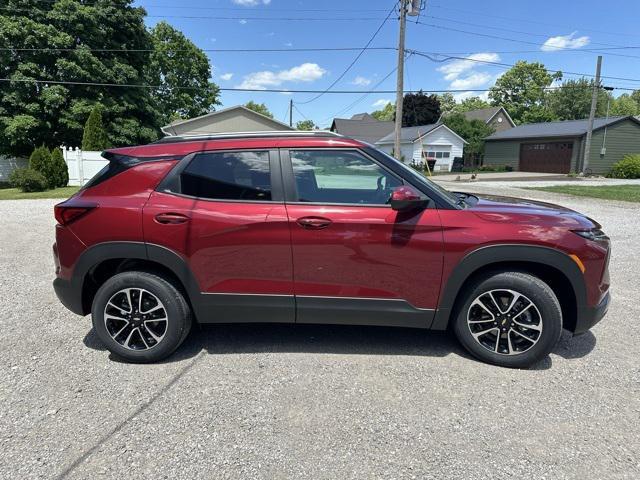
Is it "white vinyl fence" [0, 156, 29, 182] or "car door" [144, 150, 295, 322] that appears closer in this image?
"car door" [144, 150, 295, 322]

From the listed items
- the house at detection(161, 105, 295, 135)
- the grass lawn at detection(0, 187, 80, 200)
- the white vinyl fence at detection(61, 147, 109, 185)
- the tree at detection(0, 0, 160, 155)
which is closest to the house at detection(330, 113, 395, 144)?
the house at detection(161, 105, 295, 135)

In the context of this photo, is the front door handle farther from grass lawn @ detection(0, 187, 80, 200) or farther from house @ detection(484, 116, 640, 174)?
house @ detection(484, 116, 640, 174)

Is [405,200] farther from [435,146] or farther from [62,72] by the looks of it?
[435,146]

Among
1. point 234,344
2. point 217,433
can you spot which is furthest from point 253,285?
point 217,433

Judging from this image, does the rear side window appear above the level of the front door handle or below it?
above

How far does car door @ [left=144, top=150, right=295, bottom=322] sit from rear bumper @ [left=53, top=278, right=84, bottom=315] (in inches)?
32.8

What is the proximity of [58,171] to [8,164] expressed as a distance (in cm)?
902

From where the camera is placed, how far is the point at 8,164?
2438cm

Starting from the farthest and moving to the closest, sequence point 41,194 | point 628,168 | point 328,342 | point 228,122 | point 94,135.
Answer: point 228,122 → point 628,168 → point 94,135 → point 41,194 → point 328,342

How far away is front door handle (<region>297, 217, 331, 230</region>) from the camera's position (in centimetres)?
306

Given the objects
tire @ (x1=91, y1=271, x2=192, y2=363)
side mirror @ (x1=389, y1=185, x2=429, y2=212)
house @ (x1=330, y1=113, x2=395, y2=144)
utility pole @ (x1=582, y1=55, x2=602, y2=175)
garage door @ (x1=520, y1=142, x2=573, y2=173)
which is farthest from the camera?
house @ (x1=330, y1=113, x2=395, y2=144)

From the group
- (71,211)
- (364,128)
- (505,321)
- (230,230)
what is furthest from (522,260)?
(364,128)

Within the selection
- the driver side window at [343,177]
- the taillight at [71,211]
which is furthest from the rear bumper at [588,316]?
the taillight at [71,211]

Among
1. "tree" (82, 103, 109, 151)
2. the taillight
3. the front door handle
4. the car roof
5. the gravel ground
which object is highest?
"tree" (82, 103, 109, 151)
